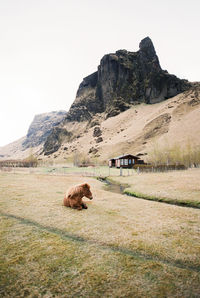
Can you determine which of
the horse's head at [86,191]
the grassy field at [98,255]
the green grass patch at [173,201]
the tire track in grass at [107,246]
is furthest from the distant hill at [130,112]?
the tire track in grass at [107,246]

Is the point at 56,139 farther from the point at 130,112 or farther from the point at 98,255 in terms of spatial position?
the point at 98,255

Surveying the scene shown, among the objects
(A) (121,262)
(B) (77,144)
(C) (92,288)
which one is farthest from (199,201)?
(B) (77,144)

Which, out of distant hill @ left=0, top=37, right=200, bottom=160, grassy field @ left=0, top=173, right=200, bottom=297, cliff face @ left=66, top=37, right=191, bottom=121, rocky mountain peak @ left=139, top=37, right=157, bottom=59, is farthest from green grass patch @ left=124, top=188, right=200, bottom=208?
rocky mountain peak @ left=139, top=37, right=157, bottom=59

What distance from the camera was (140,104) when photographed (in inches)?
6683

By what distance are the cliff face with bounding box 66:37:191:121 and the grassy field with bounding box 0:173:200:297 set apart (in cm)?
16519

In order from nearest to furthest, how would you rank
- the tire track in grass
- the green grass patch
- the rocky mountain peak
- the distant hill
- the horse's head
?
the tire track in grass < the horse's head < the green grass patch < the distant hill < the rocky mountain peak

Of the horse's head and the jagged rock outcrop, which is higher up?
the jagged rock outcrop

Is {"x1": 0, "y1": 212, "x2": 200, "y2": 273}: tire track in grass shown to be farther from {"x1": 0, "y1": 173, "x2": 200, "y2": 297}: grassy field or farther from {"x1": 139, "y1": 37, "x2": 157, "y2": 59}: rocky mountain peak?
{"x1": 139, "y1": 37, "x2": 157, "y2": 59}: rocky mountain peak

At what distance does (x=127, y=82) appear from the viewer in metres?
184

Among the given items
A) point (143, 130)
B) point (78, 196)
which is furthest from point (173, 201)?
point (143, 130)

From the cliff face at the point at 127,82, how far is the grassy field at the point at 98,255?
6504 inches

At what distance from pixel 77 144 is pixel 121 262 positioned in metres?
154

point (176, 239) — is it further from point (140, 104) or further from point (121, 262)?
point (140, 104)

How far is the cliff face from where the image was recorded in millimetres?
164375
